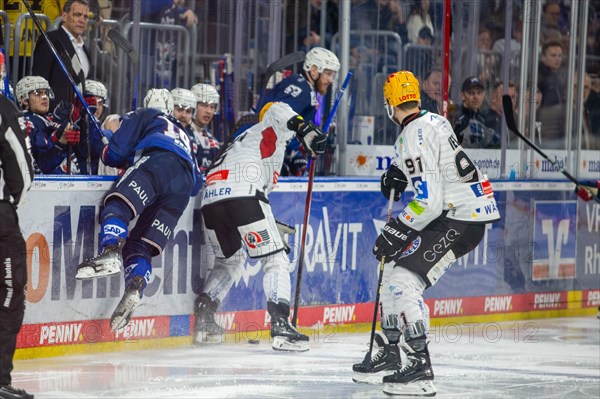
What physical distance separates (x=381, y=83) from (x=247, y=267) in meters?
2.11

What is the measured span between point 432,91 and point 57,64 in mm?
3317

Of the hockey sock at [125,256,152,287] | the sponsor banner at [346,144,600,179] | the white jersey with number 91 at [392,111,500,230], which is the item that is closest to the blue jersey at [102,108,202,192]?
the hockey sock at [125,256,152,287]

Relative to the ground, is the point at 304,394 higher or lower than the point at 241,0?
lower

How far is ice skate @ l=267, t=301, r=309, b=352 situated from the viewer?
902 cm

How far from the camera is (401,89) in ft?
26.0

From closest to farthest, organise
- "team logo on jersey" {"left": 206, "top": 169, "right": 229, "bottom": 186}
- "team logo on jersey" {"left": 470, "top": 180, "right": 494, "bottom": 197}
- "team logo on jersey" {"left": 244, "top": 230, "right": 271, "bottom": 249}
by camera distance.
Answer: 1. "team logo on jersey" {"left": 470, "top": 180, "right": 494, "bottom": 197}
2. "team logo on jersey" {"left": 244, "top": 230, "right": 271, "bottom": 249}
3. "team logo on jersey" {"left": 206, "top": 169, "right": 229, "bottom": 186}

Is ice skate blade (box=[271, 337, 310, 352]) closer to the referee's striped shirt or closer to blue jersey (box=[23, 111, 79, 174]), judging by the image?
blue jersey (box=[23, 111, 79, 174])

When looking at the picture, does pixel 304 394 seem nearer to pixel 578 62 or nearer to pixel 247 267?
pixel 247 267

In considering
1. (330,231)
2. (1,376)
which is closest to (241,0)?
(330,231)

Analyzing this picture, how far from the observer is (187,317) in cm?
927

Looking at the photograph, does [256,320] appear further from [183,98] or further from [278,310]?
[183,98]

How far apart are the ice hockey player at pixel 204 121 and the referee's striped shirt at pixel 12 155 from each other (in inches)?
133

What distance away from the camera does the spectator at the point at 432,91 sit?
1116 cm

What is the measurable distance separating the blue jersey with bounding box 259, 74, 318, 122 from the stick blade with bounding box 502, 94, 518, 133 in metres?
2.61
